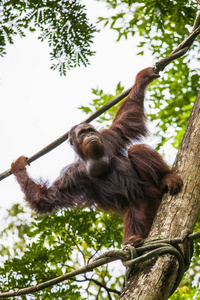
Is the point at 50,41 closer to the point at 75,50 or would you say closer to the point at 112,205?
the point at 75,50

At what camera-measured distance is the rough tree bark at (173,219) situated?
2.74 metres

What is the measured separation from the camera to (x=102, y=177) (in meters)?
4.89

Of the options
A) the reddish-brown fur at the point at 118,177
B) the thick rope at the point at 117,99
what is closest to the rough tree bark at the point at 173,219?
the reddish-brown fur at the point at 118,177

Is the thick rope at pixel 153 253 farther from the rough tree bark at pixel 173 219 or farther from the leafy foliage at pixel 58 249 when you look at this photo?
the leafy foliage at pixel 58 249

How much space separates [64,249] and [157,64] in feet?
8.68

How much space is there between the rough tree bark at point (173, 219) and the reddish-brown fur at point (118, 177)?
0.57 meters

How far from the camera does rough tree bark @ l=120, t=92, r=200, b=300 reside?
274cm

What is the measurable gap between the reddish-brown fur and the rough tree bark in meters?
0.57

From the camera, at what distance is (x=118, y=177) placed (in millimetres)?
4734

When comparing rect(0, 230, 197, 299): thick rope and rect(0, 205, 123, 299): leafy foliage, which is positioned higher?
rect(0, 205, 123, 299): leafy foliage

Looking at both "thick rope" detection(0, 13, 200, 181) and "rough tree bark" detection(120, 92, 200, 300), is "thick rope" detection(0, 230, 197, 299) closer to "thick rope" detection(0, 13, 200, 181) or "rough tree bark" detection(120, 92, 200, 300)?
"rough tree bark" detection(120, 92, 200, 300)

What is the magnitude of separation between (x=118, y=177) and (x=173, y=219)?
5.29ft

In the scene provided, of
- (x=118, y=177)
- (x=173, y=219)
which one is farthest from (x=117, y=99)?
(x=173, y=219)

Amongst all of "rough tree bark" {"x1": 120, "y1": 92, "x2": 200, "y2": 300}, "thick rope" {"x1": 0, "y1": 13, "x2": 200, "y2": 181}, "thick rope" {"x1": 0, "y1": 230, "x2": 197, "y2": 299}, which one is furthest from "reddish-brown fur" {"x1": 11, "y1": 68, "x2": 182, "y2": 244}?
"thick rope" {"x1": 0, "y1": 230, "x2": 197, "y2": 299}
